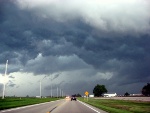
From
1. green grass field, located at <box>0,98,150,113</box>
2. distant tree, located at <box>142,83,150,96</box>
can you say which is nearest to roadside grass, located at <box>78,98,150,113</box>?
green grass field, located at <box>0,98,150,113</box>

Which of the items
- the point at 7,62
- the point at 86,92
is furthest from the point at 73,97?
the point at 7,62

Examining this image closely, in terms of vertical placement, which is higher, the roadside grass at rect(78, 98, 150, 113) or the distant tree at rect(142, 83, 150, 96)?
the distant tree at rect(142, 83, 150, 96)

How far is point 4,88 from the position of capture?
58.8 m

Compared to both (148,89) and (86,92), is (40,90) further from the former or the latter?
(148,89)

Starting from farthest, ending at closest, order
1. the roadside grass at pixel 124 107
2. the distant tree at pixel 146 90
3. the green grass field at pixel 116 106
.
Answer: the distant tree at pixel 146 90
the green grass field at pixel 116 106
the roadside grass at pixel 124 107

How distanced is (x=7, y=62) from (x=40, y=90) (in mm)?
36467

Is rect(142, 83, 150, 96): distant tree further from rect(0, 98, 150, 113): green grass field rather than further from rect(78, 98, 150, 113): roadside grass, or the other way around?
rect(78, 98, 150, 113): roadside grass

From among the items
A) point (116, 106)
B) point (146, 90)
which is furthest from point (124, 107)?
point (146, 90)

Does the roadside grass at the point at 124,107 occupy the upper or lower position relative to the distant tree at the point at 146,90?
lower

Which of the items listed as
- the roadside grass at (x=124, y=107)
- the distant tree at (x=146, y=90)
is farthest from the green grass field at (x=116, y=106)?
the distant tree at (x=146, y=90)

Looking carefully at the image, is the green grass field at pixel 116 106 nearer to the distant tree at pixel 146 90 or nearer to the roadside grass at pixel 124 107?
the roadside grass at pixel 124 107

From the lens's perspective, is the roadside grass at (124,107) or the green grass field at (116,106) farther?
the green grass field at (116,106)

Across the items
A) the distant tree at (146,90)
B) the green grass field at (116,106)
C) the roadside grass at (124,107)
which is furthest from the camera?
the distant tree at (146,90)

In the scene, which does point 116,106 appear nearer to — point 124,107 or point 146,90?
point 124,107
